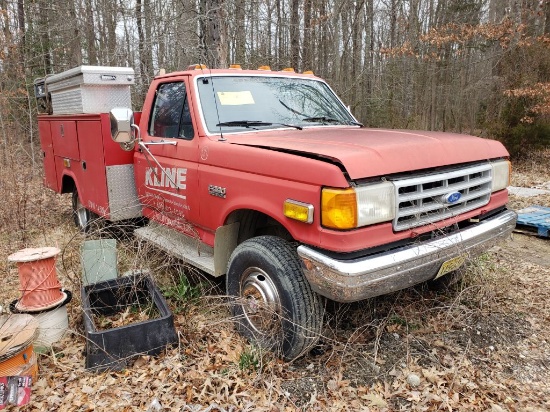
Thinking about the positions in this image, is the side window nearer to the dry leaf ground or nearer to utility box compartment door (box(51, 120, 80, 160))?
the dry leaf ground

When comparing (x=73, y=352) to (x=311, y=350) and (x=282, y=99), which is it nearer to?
(x=311, y=350)

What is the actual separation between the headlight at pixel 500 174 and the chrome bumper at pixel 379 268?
789 mm

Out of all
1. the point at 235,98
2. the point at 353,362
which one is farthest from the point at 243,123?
the point at 353,362

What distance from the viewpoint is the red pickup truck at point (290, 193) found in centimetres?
271

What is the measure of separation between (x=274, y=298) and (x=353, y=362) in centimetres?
76

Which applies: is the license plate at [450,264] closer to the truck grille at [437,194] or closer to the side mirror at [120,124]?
the truck grille at [437,194]

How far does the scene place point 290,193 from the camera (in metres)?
2.89

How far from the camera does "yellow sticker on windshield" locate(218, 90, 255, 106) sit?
13.1 feet

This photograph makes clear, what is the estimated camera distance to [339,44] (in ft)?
53.9

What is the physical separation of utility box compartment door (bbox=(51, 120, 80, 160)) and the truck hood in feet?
9.72

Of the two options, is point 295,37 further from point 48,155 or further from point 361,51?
point 48,155

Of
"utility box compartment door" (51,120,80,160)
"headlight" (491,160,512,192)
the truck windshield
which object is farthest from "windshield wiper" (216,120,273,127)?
"utility box compartment door" (51,120,80,160)

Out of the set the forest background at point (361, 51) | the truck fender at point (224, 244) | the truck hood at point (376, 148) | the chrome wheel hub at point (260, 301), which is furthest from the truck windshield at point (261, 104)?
the forest background at point (361, 51)

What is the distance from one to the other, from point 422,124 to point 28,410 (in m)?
15.9
